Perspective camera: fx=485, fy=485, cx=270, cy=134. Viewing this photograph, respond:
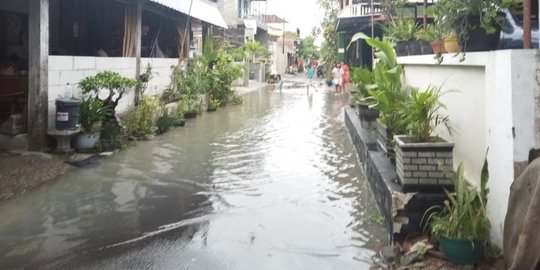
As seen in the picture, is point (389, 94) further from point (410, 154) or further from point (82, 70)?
point (82, 70)

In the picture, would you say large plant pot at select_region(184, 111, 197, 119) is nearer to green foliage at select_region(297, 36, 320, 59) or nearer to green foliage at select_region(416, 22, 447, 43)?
green foliage at select_region(416, 22, 447, 43)

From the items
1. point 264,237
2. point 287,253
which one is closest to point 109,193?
point 264,237

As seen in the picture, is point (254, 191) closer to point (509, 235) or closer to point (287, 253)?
point (287, 253)

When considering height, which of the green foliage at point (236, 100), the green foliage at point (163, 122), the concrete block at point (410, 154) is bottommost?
the concrete block at point (410, 154)

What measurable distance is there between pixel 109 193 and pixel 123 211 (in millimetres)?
855

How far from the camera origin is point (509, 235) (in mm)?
3076

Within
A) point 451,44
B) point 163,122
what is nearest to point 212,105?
point 163,122

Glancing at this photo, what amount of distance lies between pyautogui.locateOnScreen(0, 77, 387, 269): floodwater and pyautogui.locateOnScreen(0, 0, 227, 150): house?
170cm

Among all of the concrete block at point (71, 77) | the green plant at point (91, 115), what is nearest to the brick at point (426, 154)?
the green plant at point (91, 115)

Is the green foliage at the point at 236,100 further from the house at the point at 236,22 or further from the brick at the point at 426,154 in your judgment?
the brick at the point at 426,154

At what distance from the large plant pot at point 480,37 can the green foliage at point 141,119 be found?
7.40 m

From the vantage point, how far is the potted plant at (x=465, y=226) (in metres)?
3.66

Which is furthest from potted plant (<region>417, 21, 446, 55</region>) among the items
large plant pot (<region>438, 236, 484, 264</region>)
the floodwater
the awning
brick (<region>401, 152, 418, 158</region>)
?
the awning

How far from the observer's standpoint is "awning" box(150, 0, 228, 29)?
1341cm
